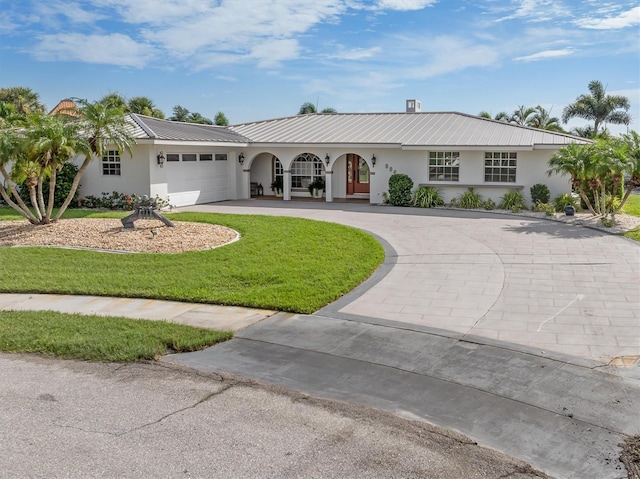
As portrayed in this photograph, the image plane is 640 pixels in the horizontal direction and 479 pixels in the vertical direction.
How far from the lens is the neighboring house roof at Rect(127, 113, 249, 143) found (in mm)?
20737

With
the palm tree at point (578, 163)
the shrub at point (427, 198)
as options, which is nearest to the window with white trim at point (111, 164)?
the shrub at point (427, 198)

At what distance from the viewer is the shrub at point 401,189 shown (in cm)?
2311

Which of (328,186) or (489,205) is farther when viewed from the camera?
(328,186)

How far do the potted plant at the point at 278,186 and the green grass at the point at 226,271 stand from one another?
1240cm

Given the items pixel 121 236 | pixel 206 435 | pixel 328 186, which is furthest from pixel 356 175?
pixel 206 435

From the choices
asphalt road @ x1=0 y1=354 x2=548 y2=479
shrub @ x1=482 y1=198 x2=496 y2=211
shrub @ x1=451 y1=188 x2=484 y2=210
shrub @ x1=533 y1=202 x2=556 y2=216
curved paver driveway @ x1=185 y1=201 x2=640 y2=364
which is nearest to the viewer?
asphalt road @ x1=0 y1=354 x2=548 y2=479

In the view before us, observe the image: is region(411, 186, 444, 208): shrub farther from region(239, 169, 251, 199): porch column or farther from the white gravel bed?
the white gravel bed

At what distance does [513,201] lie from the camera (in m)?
21.4

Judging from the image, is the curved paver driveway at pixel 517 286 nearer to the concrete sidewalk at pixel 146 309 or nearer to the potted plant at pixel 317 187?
the concrete sidewalk at pixel 146 309

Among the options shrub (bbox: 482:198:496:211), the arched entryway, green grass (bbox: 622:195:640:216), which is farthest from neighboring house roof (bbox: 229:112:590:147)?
green grass (bbox: 622:195:640:216)

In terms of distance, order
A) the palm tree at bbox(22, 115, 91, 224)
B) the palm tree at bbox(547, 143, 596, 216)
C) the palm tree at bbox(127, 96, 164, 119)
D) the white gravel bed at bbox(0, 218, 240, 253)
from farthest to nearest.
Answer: the palm tree at bbox(127, 96, 164, 119), the palm tree at bbox(547, 143, 596, 216), the palm tree at bbox(22, 115, 91, 224), the white gravel bed at bbox(0, 218, 240, 253)

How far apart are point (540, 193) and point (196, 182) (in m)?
13.3

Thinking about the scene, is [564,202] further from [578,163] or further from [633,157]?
[633,157]

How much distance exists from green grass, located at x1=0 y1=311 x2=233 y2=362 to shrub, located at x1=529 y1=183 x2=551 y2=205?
1642 cm
